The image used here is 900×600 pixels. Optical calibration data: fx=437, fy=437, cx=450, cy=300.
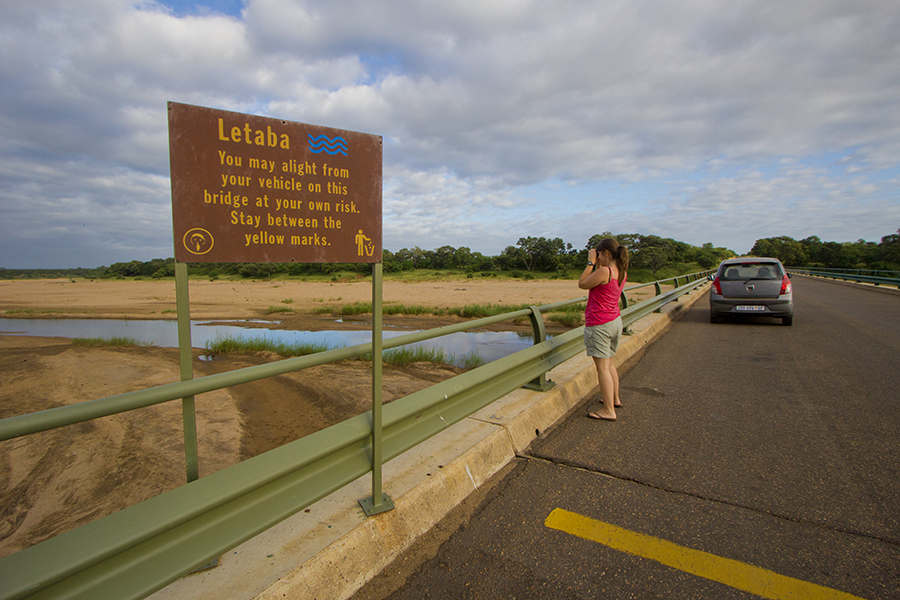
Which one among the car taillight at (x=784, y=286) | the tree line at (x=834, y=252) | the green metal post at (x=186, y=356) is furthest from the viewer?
the tree line at (x=834, y=252)

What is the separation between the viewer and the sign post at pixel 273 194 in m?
1.91

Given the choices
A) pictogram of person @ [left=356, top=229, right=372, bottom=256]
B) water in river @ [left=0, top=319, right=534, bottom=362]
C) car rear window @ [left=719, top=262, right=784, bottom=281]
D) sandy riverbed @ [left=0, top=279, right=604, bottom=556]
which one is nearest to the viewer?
pictogram of person @ [left=356, top=229, right=372, bottom=256]

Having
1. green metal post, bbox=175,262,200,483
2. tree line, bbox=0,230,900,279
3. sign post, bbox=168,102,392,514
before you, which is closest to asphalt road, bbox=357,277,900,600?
sign post, bbox=168,102,392,514

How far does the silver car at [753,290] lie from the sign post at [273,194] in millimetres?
10924

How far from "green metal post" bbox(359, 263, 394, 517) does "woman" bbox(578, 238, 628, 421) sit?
254 cm

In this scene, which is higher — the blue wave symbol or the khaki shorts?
the blue wave symbol

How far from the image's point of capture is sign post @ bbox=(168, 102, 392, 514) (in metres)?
1.91

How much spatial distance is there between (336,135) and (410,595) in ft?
7.60

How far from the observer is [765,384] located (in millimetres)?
5609

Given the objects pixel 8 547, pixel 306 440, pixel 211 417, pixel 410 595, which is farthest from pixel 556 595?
pixel 211 417

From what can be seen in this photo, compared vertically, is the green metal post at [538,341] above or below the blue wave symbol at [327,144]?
below

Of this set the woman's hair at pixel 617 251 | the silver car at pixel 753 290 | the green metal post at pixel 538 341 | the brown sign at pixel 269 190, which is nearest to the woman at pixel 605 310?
the woman's hair at pixel 617 251

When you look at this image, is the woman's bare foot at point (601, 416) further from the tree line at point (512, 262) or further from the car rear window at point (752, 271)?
the tree line at point (512, 262)

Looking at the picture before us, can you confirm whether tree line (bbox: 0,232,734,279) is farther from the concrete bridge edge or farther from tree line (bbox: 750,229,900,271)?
Result: the concrete bridge edge
